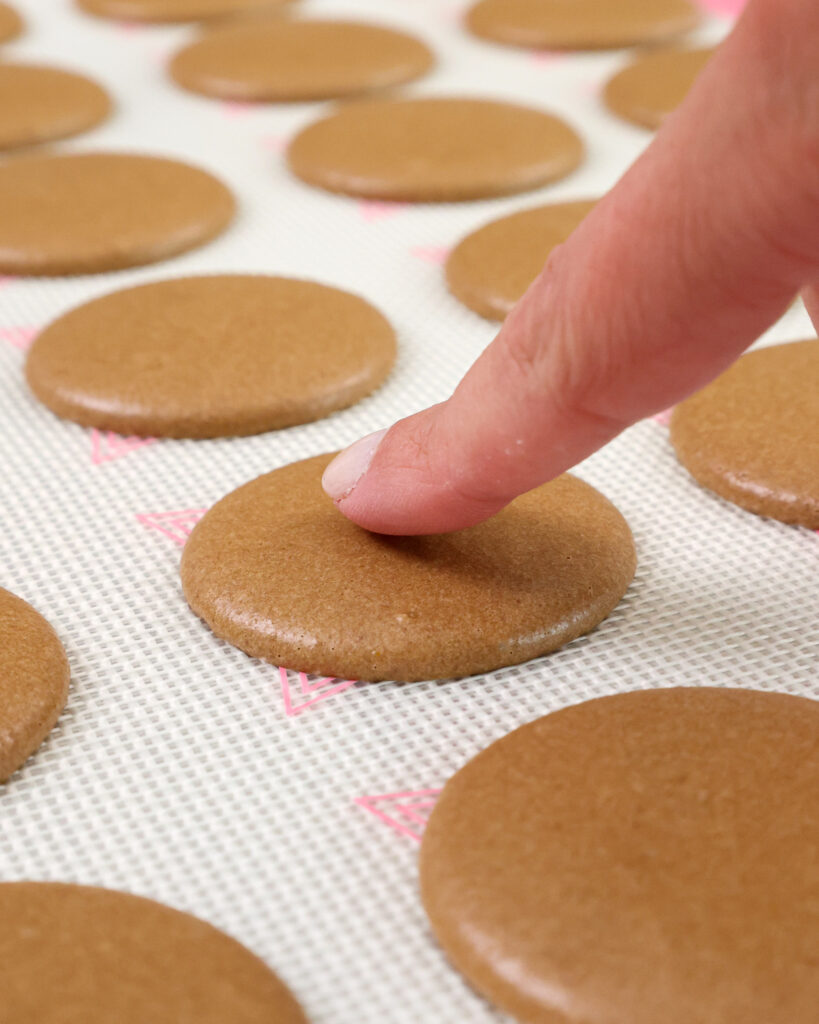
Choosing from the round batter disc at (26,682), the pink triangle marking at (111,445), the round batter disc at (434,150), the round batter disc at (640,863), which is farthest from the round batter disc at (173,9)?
the round batter disc at (640,863)

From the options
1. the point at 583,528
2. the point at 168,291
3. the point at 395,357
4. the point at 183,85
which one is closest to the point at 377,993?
the point at 583,528

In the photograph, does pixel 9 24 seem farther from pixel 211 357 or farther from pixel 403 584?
pixel 403 584

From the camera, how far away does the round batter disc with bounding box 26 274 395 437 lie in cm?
88

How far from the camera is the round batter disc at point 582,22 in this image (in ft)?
5.32

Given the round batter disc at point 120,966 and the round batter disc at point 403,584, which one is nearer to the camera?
the round batter disc at point 120,966

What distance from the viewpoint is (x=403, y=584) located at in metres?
0.68

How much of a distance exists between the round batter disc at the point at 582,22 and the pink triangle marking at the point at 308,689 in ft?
3.91

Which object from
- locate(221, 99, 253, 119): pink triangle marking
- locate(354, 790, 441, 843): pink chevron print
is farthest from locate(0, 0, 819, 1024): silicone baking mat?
locate(221, 99, 253, 119): pink triangle marking

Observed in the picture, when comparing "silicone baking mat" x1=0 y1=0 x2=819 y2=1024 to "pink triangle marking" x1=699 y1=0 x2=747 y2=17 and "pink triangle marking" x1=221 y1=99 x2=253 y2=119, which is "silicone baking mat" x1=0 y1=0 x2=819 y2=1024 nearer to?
"pink triangle marking" x1=221 y1=99 x2=253 y2=119

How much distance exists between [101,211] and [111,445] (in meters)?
0.37

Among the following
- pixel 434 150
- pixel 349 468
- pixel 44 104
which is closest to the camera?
pixel 349 468

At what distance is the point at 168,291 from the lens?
3.35 ft

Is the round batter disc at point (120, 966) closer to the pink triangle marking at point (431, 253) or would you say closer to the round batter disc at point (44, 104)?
the pink triangle marking at point (431, 253)

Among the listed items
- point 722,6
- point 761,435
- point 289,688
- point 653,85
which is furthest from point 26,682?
point 722,6
